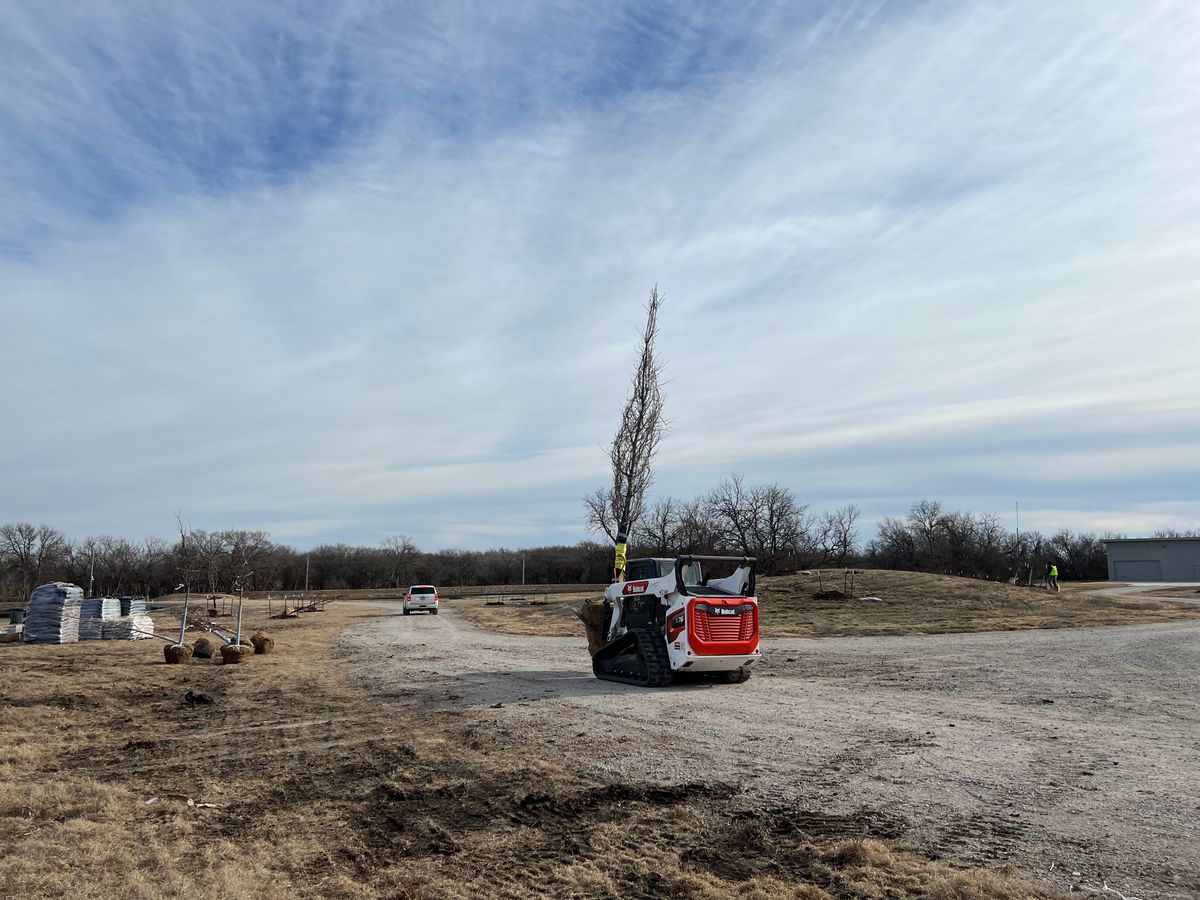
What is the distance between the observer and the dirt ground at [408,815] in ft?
16.8

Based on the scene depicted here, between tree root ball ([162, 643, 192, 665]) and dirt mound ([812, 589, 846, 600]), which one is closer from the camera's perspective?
tree root ball ([162, 643, 192, 665])

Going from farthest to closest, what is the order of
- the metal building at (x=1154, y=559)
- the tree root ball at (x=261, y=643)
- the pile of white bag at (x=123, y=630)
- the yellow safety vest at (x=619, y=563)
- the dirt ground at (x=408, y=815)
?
the metal building at (x=1154, y=559) < the pile of white bag at (x=123, y=630) < the tree root ball at (x=261, y=643) < the yellow safety vest at (x=619, y=563) < the dirt ground at (x=408, y=815)

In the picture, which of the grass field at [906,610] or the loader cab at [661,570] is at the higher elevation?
the loader cab at [661,570]

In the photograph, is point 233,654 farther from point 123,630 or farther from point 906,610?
point 906,610

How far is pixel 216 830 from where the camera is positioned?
6.34 meters

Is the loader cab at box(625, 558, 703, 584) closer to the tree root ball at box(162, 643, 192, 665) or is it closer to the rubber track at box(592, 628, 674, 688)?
the rubber track at box(592, 628, 674, 688)

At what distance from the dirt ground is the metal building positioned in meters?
70.1

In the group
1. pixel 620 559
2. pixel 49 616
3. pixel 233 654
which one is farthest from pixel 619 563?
pixel 49 616

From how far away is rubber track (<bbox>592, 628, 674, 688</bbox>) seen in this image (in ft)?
46.2

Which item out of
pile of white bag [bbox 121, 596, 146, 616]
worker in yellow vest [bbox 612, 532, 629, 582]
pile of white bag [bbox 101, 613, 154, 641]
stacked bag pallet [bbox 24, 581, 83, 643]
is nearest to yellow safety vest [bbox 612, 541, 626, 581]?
worker in yellow vest [bbox 612, 532, 629, 582]

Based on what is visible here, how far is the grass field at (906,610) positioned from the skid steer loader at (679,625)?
36.0 ft

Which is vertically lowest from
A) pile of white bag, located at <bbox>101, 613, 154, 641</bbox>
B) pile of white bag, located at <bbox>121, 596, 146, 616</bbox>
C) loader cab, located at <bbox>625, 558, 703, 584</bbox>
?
pile of white bag, located at <bbox>101, 613, 154, 641</bbox>

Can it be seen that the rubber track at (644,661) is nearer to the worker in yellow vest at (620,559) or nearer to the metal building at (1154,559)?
the worker in yellow vest at (620,559)

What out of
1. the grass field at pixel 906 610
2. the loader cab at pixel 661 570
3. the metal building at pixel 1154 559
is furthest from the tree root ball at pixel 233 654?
the metal building at pixel 1154 559
